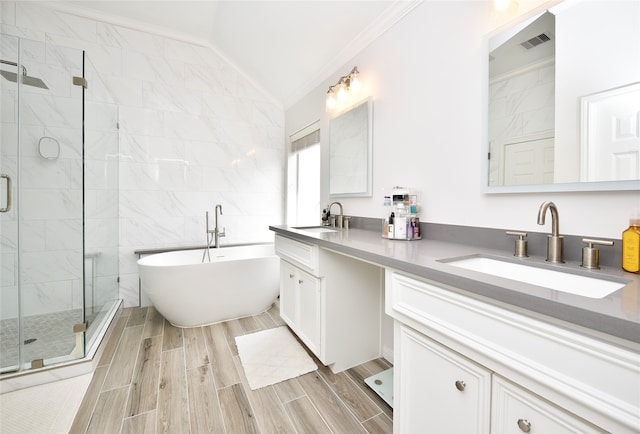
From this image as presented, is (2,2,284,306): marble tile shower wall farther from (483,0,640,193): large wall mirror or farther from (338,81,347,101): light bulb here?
(483,0,640,193): large wall mirror

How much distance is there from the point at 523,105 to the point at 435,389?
1.17 m

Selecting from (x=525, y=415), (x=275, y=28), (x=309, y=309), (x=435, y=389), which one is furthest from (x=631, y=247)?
(x=275, y=28)

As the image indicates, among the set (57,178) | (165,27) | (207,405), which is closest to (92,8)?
(165,27)

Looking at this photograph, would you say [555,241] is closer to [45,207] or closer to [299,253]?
[299,253]

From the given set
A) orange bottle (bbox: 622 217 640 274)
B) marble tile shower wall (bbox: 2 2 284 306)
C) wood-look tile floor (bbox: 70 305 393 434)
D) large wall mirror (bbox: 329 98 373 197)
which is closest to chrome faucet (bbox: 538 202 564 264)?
orange bottle (bbox: 622 217 640 274)

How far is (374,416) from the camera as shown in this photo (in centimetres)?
142

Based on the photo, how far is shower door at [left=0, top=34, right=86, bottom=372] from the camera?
1.93m

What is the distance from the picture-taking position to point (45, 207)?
207cm

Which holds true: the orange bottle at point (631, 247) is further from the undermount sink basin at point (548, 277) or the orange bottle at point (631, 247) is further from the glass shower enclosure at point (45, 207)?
the glass shower enclosure at point (45, 207)

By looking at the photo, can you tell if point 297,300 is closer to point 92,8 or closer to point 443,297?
point 443,297

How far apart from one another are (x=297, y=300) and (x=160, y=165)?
2194 millimetres

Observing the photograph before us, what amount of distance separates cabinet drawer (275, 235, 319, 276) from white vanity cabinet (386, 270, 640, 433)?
2.30 feet

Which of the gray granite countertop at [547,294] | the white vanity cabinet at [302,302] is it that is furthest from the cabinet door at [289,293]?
the gray granite countertop at [547,294]

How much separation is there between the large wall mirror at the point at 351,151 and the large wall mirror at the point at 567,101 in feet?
3.01
